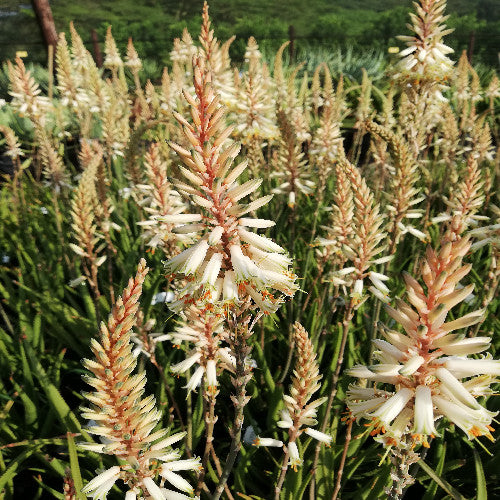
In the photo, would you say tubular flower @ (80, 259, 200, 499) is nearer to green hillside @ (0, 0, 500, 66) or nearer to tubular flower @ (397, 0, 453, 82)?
tubular flower @ (397, 0, 453, 82)

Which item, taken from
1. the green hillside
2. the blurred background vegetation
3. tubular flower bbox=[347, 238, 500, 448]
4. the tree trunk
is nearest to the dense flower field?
tubular flower bbox=[347, 238, 500, 448]

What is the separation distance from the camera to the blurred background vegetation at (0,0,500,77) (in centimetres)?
1881

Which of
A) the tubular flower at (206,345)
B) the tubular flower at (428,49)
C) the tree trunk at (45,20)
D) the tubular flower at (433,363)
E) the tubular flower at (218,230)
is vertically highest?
the tree trunk at (45,20)

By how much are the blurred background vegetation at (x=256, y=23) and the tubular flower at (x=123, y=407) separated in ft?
51.3

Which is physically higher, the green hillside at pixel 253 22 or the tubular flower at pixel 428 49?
the green hillside at pixel 253 22

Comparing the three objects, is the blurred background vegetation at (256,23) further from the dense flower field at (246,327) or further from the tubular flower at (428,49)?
the tubular flower at (428,49)

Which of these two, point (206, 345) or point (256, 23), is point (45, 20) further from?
point (256, 23)

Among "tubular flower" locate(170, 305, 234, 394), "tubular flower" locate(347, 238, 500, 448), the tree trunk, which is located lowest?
"tubular flower" locate(170, 305, 234, 394)

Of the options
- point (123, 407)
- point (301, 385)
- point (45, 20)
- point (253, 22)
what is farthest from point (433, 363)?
point (253, 22)

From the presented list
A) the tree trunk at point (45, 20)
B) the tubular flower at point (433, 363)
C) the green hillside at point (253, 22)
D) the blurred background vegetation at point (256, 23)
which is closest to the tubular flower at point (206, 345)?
the tubular flower at point (433, 363)

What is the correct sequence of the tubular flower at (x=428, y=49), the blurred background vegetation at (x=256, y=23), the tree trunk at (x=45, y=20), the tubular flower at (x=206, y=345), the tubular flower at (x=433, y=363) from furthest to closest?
the blurred background vegetation at (x=256, y=23), the tree trunk at (x=45, y=20), the tubular flower at (x=428, y=49), the tubular flower at (x=206, y=345), the tubular flower at (x=433, y=363)

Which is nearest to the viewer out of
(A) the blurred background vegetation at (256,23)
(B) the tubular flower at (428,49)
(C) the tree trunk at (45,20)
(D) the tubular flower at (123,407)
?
(D) the tubular flower at (123,407)

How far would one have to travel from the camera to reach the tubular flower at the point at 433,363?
1.13 metres

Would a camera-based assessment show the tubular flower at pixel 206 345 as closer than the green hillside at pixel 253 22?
Yes
